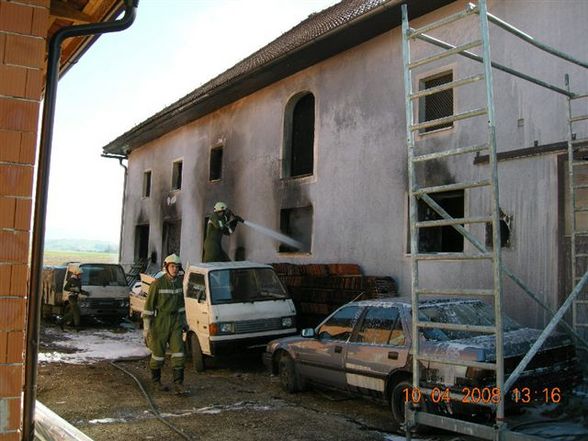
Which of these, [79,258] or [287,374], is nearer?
[287,374]

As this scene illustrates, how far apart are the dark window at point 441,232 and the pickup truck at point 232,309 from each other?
2777mm

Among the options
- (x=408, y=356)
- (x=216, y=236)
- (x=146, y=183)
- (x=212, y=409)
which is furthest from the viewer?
(x=146, y=183)

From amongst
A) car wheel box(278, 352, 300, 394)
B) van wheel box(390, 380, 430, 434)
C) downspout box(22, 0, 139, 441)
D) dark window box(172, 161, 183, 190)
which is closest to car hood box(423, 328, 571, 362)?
van wheel box(390, 380, 430, 434)

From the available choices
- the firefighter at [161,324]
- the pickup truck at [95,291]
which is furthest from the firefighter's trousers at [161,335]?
the pickup truck at [95,291]

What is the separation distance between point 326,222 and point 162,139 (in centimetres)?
1096

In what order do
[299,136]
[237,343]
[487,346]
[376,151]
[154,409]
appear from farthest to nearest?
[299,136] → [376,151] → [237,343] → [154,409] → [487,346]

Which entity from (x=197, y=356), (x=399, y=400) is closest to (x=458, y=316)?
(x=399, y=400)

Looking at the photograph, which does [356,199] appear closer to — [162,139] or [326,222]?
[326,222]

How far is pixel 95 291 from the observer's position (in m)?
16.3

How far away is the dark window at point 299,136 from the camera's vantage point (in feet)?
46.2

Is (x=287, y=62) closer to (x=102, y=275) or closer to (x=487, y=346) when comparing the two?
(x=102, y=275)

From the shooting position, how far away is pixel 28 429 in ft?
8.20

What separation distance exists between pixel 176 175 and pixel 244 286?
10643 millimetres

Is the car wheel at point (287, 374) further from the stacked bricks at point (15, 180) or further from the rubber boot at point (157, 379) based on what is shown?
the stacked bricks at point (15, 180)
